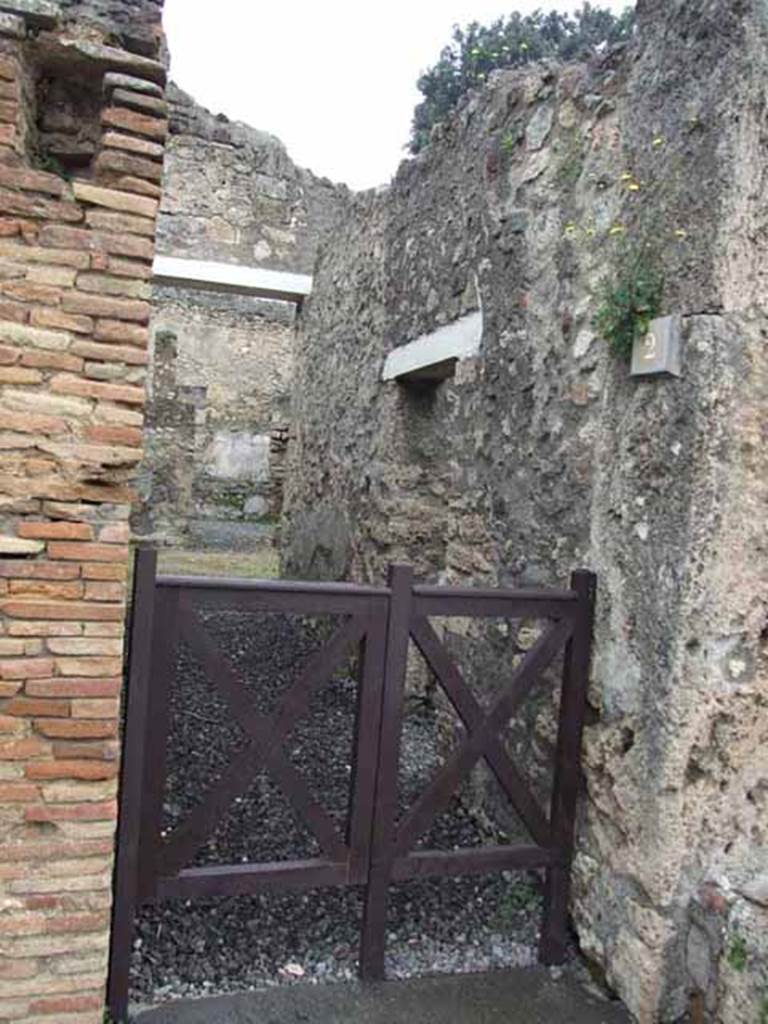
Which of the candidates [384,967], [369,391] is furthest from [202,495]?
[384,967]

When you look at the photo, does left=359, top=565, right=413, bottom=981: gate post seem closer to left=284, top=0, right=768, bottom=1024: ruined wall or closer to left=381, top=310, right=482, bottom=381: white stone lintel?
left=284, top=0, right=768, bottom=1024: ruined wall

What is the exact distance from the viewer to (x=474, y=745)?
2.89 m

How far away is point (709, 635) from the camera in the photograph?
2572 mm

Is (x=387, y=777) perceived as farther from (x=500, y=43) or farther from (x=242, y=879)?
(x=500, y=43)

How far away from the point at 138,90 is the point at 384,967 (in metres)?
2.64

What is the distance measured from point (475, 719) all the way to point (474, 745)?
0.27 feet

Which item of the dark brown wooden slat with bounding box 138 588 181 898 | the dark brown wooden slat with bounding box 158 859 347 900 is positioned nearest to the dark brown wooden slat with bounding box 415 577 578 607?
the dark brown wooden slat with bounding box 138 588 181 898

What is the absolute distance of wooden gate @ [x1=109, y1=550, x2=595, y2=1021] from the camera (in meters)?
2.53

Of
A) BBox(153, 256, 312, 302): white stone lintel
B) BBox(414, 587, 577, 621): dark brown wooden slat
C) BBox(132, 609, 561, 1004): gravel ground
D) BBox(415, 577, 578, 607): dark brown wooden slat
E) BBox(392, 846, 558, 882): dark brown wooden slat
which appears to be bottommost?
BBox(132, 609, 561, 1004): gravel ground

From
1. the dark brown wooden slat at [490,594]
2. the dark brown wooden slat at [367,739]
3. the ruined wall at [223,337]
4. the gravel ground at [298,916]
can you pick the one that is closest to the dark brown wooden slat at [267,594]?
the dark brown wooden slat at [367,739]

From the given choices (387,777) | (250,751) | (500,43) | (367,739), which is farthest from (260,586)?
(500,43)

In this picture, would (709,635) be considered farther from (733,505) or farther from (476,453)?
(476,453)

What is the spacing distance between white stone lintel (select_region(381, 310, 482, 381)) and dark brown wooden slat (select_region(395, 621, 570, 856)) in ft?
5.52

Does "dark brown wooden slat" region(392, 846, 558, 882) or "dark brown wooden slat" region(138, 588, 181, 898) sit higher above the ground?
"dark brown wooden slat" region(138, 588, 181, 898)
